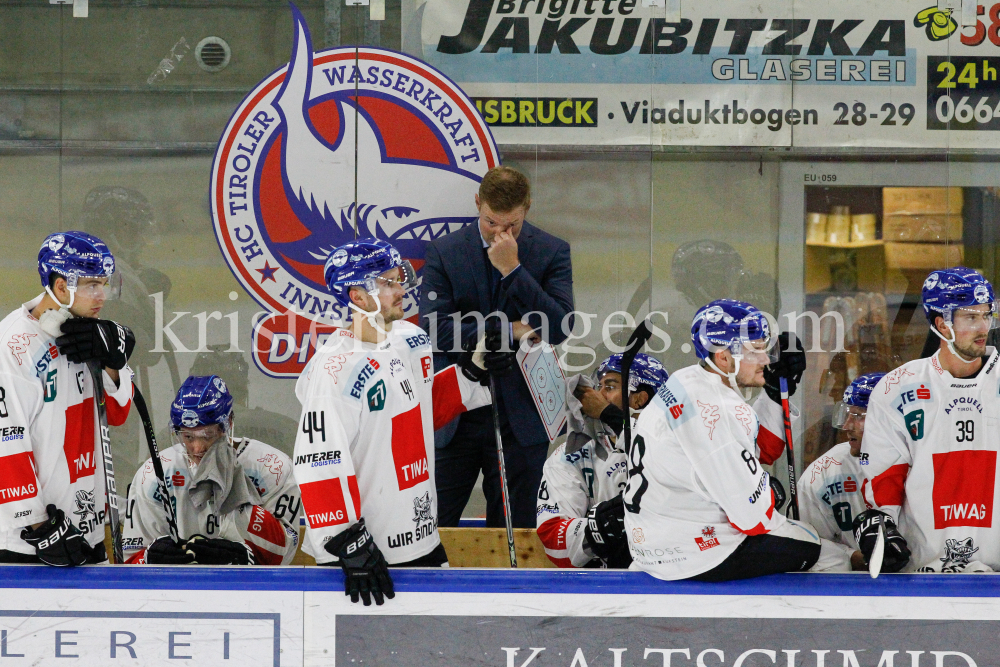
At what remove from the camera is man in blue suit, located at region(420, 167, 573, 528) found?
395 centimetres

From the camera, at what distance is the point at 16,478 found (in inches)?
110

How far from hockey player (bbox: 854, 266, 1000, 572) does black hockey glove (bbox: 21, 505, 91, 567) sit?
84.2 inches

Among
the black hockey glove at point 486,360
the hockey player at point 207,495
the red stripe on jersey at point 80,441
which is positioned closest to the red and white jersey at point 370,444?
the black hockey glove at point 486,360

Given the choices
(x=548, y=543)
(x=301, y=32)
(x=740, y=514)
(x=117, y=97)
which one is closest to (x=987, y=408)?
(x=740, y=514)

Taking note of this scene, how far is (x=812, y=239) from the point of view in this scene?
4.56m

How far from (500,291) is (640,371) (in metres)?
0.68

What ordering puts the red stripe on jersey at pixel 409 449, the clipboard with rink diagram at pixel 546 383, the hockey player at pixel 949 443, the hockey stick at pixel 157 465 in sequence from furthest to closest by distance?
the clipboard with rink diagram at pixel 546 383
the hockey stick at pixel 157 465
the hockey player at pixel 949 443
the red stripe on jersey at pixel 409 449

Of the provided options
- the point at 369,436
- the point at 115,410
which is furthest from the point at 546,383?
the point at 115,410

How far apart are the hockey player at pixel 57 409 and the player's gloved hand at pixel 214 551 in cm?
26

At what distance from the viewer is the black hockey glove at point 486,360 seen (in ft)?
11.6

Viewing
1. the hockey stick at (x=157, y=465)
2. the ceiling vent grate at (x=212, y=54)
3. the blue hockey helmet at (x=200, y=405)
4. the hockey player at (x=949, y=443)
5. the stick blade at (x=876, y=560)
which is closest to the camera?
the stick blade at (x=876, y=560)

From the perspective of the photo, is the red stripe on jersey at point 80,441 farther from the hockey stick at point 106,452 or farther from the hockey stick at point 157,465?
the hockey stick at point 157,465

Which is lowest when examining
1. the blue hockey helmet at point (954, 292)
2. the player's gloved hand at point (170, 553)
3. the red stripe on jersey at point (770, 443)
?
the player's gloved hand at point (170, 553)

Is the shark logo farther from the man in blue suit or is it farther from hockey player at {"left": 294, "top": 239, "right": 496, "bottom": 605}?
the man in blue suit
